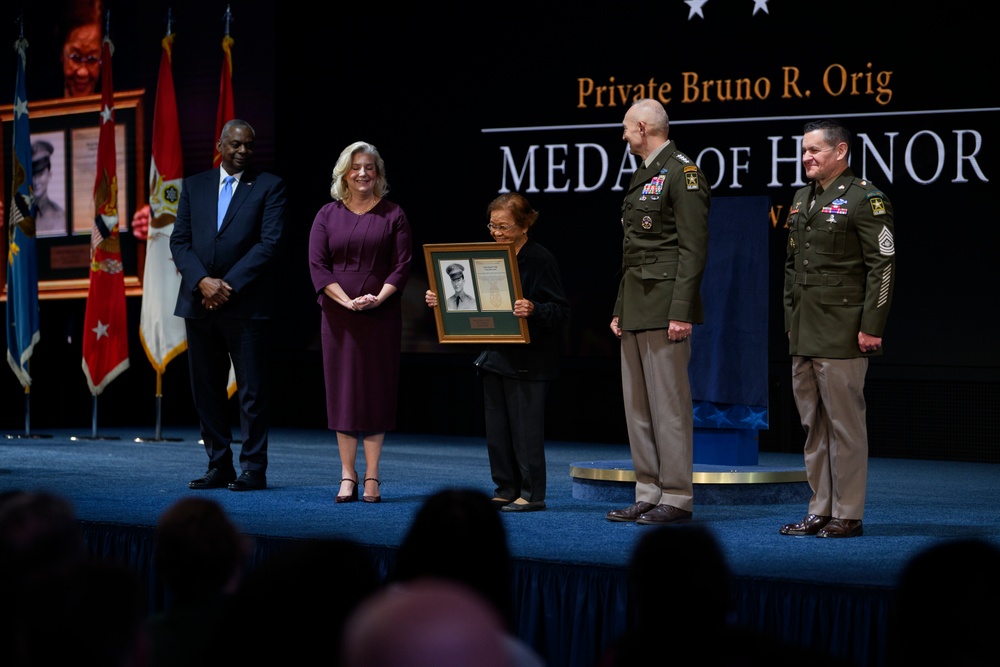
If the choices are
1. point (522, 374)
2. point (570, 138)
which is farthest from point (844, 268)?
point (570, 138)

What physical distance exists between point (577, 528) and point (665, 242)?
100 cm

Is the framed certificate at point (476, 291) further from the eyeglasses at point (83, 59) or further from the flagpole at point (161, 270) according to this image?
the eyeglasses at point (83, 59)

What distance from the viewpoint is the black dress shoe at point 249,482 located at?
5500 millimetres

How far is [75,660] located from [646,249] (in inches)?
129

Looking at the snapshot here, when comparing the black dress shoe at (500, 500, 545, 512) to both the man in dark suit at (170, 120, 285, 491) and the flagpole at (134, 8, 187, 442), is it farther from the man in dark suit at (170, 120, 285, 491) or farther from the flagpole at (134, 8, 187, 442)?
the flagpole at (134, 8, 187, 442)

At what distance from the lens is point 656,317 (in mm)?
4516

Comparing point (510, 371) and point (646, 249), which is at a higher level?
point (646, 249)

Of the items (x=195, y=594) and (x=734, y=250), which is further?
(x=734, y=250)

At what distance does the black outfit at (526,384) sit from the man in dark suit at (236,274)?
100 centimetres

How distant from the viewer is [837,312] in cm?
425

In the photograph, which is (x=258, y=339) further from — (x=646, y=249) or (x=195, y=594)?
(x=195, y=594)

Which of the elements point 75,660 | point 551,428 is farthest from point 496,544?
point 551,428

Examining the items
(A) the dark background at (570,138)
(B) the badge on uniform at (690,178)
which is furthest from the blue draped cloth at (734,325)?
(A) the dark background at (570,138)

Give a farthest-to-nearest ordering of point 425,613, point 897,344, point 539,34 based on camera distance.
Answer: point 539,34 → point 897,344 → point 425,613
